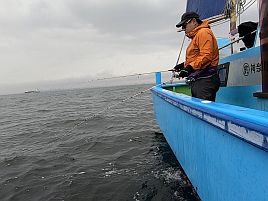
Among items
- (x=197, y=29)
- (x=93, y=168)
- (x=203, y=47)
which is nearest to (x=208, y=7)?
(x=197, y=29)

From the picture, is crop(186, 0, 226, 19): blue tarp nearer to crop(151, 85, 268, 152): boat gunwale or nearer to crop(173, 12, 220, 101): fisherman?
crop(173, 12, 220, 101): fisherman

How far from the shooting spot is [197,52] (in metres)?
4.66

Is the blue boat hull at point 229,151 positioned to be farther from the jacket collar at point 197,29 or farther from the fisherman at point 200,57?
the jacket collar at point 197,29

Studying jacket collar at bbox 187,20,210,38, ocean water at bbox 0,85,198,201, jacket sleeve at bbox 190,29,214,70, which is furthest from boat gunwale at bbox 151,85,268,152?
ocean water at bbox 0,85,198,201

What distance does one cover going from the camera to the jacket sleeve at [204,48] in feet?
14.4

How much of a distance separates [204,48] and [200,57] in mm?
155

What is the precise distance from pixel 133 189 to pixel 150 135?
545 centimetres

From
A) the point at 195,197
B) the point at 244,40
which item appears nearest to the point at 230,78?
the point at 244,40

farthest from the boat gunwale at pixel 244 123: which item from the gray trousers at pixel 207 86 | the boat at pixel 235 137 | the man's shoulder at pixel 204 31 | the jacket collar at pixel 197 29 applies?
the jacket collar at pixel 197 29

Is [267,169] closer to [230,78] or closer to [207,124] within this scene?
[207,124]

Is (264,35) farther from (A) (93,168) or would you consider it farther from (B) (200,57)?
(A) (93,168)

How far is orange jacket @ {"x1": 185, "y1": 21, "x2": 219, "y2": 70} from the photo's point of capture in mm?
4387

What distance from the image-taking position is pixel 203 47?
173 inches

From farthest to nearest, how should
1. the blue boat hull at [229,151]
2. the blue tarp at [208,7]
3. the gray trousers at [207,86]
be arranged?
the blue tarp at [208,7], the gray trousers at [207,86], the blue boat hull at [229,151]
